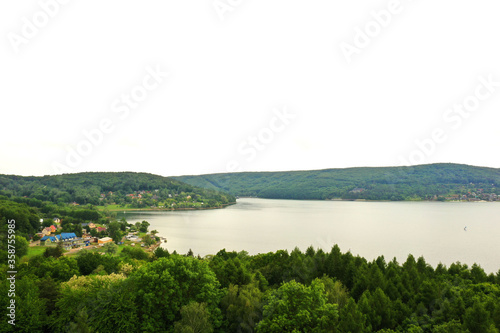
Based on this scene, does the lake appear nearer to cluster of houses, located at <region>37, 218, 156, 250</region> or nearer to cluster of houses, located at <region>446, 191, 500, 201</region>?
cluster of houses, located at <region>37, 218, 156, 250</region>

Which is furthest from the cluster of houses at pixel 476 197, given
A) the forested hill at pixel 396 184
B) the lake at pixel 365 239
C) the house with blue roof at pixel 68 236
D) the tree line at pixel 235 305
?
the house with blue roof at pixel 68 236

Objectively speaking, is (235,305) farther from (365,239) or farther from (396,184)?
(396,184)

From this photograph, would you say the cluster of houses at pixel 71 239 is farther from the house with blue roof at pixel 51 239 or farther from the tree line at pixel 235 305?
the tree line at pixel 235 305

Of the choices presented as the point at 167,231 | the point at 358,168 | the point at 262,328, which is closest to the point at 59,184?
the point at 167,231

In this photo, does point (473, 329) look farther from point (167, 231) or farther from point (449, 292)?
point (167, 231)

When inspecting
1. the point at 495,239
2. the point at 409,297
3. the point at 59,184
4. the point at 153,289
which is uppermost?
the point at 59,184

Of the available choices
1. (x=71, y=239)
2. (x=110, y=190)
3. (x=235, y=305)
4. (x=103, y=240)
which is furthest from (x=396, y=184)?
(x=235, y=305)

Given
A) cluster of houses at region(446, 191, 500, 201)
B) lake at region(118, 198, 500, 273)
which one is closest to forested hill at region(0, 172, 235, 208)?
lake at region(118, 198, 500, 273)
